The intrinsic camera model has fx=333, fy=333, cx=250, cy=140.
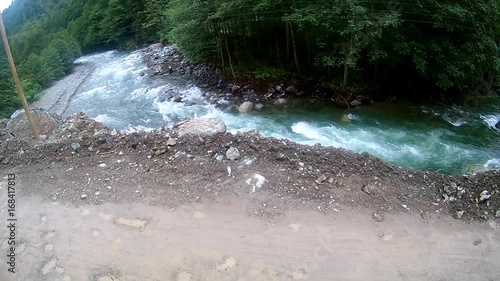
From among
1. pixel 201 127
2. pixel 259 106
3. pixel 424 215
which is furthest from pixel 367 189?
pixel 259 106

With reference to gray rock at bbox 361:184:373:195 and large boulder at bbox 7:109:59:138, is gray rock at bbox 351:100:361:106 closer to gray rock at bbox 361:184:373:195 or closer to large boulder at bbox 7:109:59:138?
gray rock at bbox 361:184:373:195

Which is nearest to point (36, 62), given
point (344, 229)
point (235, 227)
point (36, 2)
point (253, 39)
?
point (253, 39)

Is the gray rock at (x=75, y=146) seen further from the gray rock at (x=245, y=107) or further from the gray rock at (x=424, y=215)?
the gray rock at (x=424, y=215)

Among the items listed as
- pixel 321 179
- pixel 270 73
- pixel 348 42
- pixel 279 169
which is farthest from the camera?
pixel 270 73

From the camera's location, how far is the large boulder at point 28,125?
32.4ft

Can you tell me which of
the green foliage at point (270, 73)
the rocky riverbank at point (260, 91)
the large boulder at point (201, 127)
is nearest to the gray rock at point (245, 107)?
the rocky riverbank at point (260, 91)

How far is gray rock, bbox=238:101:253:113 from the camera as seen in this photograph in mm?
12240

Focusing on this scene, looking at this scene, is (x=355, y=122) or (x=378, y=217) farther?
(x=355, y=122)

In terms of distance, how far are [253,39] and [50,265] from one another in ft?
40.5

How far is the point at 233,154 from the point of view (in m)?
7.83

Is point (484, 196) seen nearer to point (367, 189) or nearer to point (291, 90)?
point (367, 189)

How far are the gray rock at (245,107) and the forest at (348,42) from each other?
1993 millimetres

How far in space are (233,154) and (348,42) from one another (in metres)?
6.51

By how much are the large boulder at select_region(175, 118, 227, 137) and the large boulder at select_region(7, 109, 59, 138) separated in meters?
4.14
